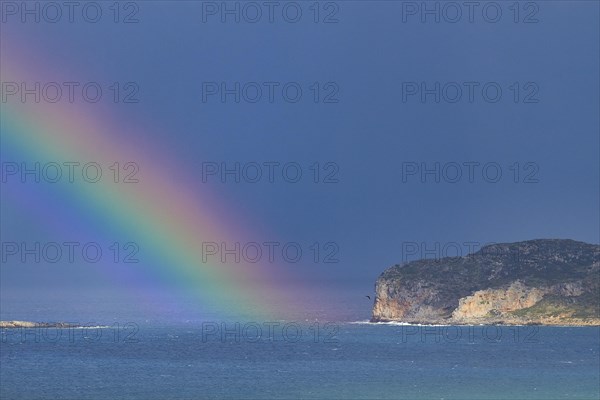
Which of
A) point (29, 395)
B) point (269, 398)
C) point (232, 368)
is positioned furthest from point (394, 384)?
point (29, 395)

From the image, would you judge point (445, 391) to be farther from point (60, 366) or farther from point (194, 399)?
point (60, 366)

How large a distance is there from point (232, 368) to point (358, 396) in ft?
146

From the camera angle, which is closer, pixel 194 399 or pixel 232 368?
pixel 194 399

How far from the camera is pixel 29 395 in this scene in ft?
515

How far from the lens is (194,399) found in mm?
151250

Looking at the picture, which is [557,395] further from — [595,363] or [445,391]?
[595,363]

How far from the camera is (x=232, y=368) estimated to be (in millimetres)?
195250

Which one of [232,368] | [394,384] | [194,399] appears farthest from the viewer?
[232,368]

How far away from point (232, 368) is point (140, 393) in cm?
3831

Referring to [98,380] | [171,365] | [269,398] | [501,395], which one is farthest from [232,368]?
[501,395]

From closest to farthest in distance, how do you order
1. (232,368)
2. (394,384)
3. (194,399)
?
(194,399) < (394,384) < (232,368)

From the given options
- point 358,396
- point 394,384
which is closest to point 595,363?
point 394,384

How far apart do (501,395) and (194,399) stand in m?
40.3

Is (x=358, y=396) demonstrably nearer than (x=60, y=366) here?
Yes
